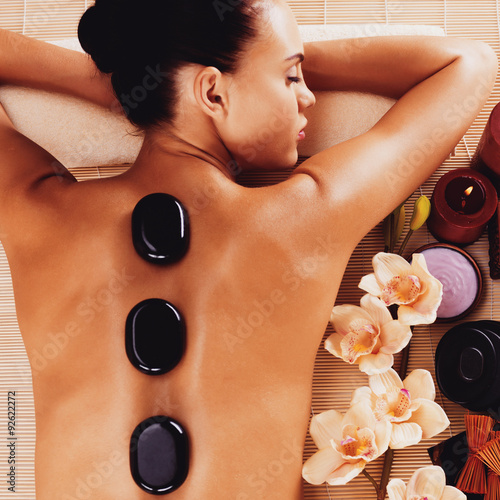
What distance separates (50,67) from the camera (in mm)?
1242

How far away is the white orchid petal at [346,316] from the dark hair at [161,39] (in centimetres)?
49

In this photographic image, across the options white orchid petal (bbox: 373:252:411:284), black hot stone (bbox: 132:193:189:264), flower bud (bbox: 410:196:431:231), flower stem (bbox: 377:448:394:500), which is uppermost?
black hot stone (bbox: 132:193:189:264)

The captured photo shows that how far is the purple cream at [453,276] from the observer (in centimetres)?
113

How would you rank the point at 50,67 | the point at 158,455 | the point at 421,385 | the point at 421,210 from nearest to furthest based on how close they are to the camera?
the point at 158,455
the point at 421,385
the point at 421,210
the point at 50,67

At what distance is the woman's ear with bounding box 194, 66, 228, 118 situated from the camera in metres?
0.95

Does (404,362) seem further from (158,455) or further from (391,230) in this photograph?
(158,455)

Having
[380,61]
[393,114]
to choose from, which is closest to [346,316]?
[393,114]

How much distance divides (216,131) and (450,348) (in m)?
0.63

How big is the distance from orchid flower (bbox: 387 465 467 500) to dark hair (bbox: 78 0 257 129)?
780 millimetres

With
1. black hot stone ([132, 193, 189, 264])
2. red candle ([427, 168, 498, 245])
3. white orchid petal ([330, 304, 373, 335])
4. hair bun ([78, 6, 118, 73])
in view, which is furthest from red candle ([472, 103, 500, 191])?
hair bun ([78, 6, 118, 73])

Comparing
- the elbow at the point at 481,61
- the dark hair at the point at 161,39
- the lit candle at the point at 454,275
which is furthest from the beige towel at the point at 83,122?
the lit candle at the point at 454,275

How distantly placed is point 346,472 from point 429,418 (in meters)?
0.17

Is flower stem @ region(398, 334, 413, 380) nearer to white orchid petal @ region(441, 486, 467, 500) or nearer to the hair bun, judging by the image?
white orchid petal @ region(441, 486, 467, 500)

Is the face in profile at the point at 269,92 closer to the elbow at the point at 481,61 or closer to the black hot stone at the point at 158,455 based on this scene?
the elbow at the point at 481,61
